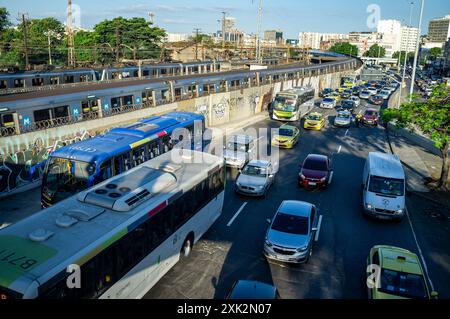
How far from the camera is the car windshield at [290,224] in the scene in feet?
41.7

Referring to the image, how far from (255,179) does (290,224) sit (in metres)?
5.60

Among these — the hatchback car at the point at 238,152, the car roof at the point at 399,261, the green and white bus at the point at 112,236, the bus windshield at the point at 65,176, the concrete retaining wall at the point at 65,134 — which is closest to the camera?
the green and white bus at the point at 112,236

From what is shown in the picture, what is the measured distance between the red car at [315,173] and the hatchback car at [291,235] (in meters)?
5.33

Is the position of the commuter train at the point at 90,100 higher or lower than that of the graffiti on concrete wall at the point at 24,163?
higher

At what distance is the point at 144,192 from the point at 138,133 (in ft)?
23.9

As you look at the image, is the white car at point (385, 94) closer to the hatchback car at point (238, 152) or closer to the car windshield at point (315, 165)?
the hatchback car at point (238, 152)

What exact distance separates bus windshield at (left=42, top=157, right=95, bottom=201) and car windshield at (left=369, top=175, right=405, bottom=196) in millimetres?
11802

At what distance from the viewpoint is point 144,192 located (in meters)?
10.2

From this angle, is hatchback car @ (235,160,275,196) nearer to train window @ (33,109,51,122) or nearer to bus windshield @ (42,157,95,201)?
bus windshield @ (42,157,95,201)

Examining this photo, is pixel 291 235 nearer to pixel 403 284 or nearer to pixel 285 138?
pixel 403 284

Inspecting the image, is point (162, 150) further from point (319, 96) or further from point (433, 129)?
point (319, 96)

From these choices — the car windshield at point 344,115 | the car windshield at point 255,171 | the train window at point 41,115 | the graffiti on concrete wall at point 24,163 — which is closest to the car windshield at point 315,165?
the car windshield at point 255,171

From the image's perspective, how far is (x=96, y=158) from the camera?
1327 cm

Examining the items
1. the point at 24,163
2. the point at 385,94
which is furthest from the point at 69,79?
the point at 385,94
